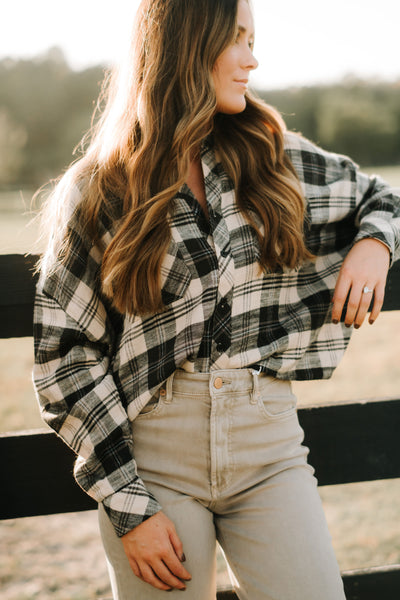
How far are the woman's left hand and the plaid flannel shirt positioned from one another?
0.14 ft

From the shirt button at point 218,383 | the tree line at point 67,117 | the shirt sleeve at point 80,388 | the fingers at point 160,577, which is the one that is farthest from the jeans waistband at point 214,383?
the tree line at point 67,117

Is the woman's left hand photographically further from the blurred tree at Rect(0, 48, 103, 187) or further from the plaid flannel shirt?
the blurred tree at Rect(0, 48, 103, 187)

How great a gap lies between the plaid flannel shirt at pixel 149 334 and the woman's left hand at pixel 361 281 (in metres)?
0.04

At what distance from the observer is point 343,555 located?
242 cm

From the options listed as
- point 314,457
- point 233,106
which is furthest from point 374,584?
point 233,106

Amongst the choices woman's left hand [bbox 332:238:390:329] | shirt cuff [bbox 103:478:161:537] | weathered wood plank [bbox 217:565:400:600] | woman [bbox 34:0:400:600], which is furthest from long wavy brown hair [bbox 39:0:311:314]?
weathered wood plank [bbox 217:565:400:600]

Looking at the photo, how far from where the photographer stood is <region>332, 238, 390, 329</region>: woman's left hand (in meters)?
1.40

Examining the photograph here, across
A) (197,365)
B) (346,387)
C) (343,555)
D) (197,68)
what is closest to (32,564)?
(343,555)

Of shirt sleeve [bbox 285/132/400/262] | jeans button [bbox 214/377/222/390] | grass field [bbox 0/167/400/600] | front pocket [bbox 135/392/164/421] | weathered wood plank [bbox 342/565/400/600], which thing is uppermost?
shirt sleeve [bbox 285/132/400/262]

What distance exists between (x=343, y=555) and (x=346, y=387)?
8.69 feet

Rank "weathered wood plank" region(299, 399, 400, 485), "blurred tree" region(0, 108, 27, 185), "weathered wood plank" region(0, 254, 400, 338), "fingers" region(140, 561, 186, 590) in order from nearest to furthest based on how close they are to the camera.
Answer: "fingers" region(140, 561, 186, 590)
"weathered wood plank" region(0, 254, 400, 338)
"weathered wood plank" region(299, 399, 400, 485)
"blurred tree" region(0, 108, 27, 185)

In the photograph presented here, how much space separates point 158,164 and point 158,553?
2.95 feet

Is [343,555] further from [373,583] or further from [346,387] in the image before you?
[346,387]

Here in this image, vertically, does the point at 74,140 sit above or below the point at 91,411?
below
